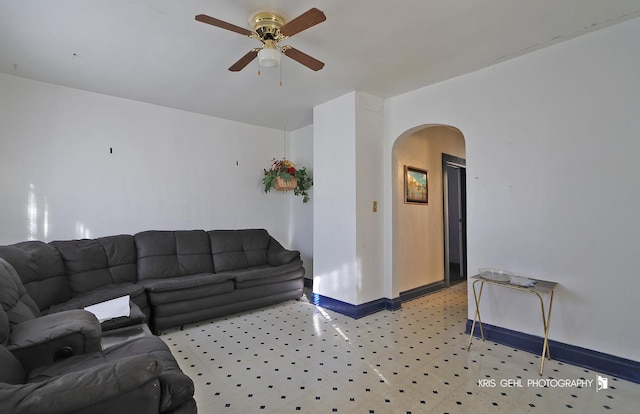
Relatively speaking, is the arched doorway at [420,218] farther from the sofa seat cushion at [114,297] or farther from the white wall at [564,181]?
the sofa seat cushion at [114,297]

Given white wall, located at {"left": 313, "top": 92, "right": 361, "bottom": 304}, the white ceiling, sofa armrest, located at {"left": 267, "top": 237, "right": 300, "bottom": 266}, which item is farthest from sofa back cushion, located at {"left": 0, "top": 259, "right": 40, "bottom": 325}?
white wall, located at {"left": 313, "top": 92, "right": 361, "bottom": 304}

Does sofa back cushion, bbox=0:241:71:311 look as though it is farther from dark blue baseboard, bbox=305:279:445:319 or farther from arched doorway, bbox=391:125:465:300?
arched doorway, bbox=391:125:465:300

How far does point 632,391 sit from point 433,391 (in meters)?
1.39

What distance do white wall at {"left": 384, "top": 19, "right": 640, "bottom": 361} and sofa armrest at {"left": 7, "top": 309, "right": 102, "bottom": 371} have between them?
128 inches

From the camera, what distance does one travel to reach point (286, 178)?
4598 millimetres

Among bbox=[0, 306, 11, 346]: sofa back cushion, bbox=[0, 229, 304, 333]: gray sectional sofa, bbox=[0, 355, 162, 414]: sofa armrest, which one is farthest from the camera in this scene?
bbox=[0, 229, 304, 333]: gray sectional sofa

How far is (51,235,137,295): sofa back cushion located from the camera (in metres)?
3.08

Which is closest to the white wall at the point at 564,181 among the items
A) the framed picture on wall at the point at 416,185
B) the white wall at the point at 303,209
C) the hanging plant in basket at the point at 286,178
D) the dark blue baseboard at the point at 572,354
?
the dark blue baseboard at the point at 572,354

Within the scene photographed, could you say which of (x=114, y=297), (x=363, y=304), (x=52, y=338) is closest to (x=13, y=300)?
(x=52, y=338)

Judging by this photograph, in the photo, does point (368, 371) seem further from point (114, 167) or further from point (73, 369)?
point (114, 167)

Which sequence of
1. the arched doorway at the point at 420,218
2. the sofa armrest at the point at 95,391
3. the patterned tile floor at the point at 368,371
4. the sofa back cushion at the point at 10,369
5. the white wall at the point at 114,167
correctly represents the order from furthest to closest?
the arched doorway at the point at 420,218 → the white wall at the point at 114,167 → the patterned tile floor at the point at 368,371 → the sofa back cushion at the point at 10,369 → the sofa armrest at the point at 95,391

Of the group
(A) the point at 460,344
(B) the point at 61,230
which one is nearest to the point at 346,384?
(A) the point at 460,344

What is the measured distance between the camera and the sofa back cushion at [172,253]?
11.9 ft

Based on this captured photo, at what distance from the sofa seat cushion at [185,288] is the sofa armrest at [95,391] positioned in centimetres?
219
